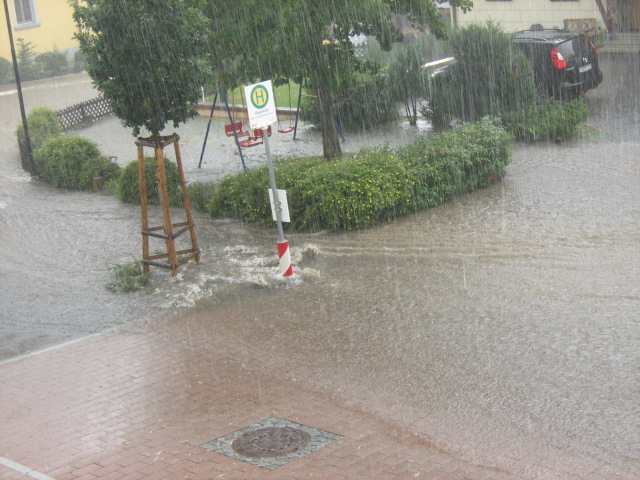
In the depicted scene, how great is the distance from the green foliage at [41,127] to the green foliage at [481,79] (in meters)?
10.5

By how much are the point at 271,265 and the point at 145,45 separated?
348 cm

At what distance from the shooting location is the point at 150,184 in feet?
51.5

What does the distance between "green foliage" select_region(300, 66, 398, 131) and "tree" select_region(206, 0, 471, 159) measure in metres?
5.20

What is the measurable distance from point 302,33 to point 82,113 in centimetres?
1427

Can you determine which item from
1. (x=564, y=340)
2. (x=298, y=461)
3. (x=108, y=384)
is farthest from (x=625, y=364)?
(x=108, y=384)

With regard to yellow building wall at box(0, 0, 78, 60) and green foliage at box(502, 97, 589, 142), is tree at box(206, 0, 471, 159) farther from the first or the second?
yellow building wall at box(0, 0, 78, 60)

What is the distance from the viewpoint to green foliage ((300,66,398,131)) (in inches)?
815

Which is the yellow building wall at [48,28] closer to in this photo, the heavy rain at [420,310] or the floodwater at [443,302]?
the heavy rain at [420,310]

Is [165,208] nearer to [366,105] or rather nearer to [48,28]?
[366,105]

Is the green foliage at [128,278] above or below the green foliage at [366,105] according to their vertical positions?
below

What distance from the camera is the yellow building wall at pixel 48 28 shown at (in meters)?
35.5

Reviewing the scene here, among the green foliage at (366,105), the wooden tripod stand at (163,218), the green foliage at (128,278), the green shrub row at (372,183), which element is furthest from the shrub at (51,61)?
the wooden tripod stand at (163,218)

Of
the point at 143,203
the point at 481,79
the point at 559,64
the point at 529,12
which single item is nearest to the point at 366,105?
the point at 481,79

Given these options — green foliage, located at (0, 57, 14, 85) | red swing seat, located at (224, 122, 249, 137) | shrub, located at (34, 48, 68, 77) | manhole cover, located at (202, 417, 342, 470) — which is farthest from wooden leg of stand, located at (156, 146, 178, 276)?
green foliage, located at (0, 57, 14, 85)
